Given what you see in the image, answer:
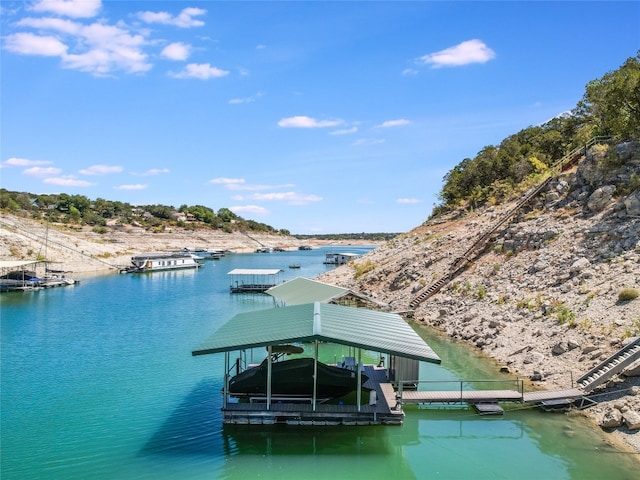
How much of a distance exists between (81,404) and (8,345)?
16.7 meters

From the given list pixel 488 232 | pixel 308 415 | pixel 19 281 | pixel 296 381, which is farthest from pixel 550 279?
pixel 19 281

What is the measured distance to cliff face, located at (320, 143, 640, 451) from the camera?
2558 cm

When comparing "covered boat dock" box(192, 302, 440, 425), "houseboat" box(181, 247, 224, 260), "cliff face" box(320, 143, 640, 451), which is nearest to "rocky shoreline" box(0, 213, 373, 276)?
"houseboat" box(181, 247, 224, 260)

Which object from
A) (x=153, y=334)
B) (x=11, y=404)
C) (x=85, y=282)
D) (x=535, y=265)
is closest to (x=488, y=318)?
(x=535, y=265)

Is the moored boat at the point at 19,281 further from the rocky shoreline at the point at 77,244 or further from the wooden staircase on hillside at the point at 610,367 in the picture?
the wooden staircase on hillside at the point at 610,367

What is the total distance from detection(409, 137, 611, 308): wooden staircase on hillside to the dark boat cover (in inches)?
947

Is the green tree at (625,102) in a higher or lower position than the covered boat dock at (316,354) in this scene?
higher

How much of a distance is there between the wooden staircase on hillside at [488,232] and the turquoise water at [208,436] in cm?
1280

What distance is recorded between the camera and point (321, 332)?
18594 millimetres

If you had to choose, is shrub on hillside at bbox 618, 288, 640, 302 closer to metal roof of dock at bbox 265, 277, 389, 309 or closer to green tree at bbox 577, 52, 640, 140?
metal roof of dock at bbox 265, 277, 389, 309

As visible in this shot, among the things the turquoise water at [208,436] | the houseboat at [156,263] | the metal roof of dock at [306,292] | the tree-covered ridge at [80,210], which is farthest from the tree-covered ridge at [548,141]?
the tree-covered ridge at [80,210]

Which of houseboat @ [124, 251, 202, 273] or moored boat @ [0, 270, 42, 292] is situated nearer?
moored boat @ [0, 270, 42, 292]

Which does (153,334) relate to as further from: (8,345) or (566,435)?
(566,435)

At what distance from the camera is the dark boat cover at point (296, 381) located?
20.3 meters
